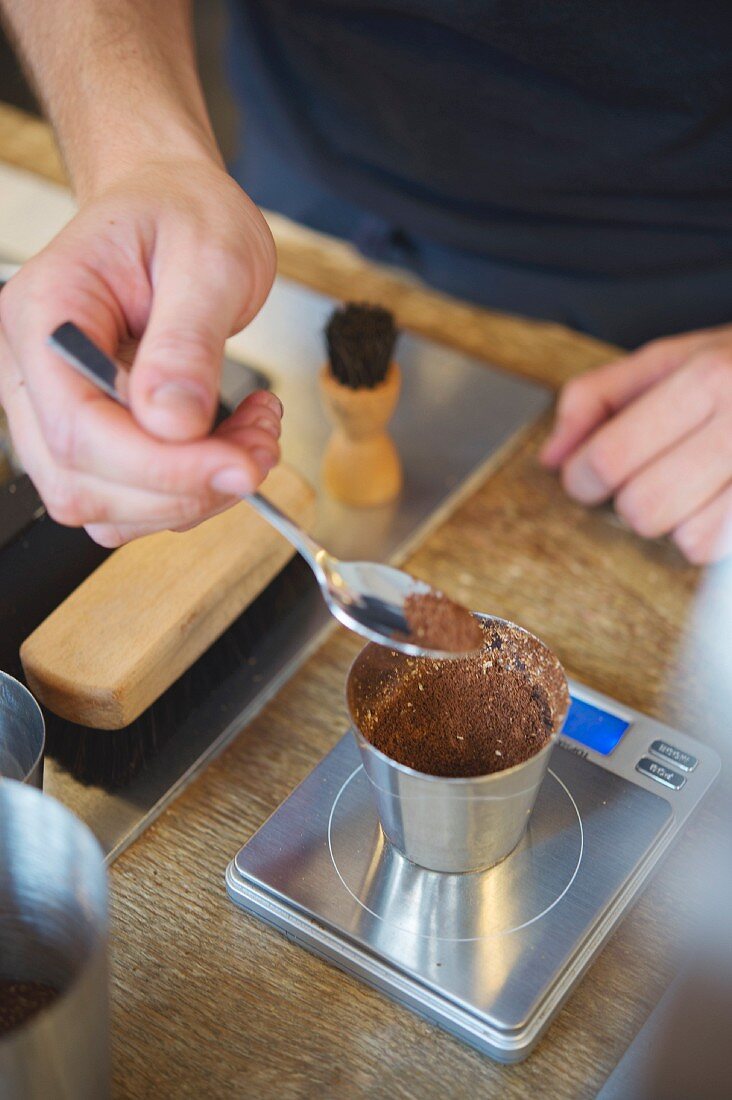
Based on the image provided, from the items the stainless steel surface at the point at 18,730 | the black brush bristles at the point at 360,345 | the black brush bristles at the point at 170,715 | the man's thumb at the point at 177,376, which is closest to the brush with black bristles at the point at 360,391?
the black brush bristles at the point at 360,345

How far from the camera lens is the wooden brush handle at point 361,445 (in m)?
0.72

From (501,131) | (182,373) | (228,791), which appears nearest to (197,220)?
(182,373)

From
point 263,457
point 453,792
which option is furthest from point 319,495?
point 453,792

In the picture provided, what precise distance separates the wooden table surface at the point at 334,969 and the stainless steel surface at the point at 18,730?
9 centimetres

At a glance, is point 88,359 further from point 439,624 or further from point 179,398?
point 439,624

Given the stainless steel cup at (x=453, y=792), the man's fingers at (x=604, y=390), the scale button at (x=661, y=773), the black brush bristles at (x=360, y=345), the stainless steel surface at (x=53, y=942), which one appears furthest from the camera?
the man's fingers at (x=604, y=390)

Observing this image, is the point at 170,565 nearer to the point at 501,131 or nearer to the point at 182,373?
the point at 182,373

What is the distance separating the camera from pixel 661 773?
0.59m

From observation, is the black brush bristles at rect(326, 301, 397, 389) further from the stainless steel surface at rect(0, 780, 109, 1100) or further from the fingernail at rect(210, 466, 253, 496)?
the stainless steel surface at rect(0, 780, 109, 1100)

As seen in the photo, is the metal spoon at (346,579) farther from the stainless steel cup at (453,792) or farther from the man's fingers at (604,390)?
the man's fingers at (604,390)

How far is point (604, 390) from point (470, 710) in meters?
0.38

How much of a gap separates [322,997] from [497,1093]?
93 millimetres

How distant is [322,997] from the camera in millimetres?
512

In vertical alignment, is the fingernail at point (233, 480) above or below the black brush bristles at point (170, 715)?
above
